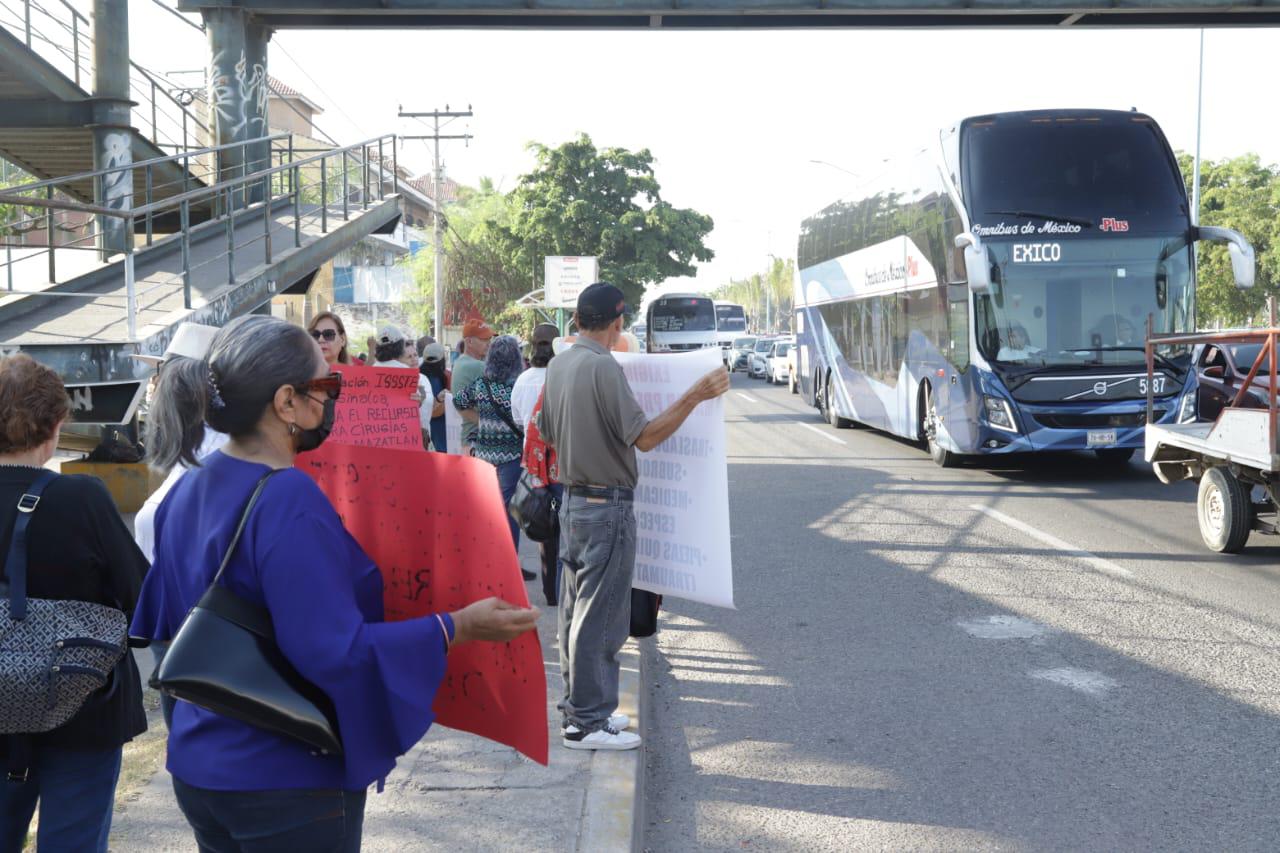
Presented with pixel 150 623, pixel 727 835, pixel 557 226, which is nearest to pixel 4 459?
pixel 150 623

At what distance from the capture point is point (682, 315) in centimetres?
5094

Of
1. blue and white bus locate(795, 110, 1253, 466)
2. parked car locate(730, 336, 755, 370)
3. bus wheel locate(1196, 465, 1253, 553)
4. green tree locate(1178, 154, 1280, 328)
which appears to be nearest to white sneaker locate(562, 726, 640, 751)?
bus wheel locate(1196, 465, 1253, 553)

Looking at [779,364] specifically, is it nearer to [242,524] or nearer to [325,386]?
[325,386]

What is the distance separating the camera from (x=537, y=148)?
52.7m

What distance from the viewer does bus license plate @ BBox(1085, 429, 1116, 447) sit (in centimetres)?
1357

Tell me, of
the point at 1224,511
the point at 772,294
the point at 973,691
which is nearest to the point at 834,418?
Answer: the point at 1224,511

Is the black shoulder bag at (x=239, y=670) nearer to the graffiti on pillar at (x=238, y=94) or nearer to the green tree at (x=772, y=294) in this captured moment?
the graffiti on pillar at (x=238, y=94)

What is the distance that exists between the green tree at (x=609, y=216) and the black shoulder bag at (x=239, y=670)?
50.9 m

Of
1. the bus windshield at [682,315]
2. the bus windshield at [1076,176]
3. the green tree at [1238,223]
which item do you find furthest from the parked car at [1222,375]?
the bus windshield at [682,315]

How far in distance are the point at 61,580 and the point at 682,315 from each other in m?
48.3

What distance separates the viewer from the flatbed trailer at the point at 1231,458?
8.62 metres

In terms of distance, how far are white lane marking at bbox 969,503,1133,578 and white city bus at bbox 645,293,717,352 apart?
126 ft

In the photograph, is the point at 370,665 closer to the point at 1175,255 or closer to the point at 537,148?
the point at 1175,255

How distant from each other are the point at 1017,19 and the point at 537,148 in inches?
1509
